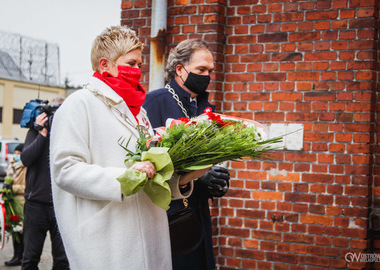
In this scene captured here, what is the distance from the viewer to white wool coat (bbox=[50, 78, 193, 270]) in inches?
95.0

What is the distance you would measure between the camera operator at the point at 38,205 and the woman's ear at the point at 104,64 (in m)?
2.83

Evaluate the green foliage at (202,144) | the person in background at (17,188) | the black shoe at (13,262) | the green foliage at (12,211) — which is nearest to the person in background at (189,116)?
the green foliage at (202,144)

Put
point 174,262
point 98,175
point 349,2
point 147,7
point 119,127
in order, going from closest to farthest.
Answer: point 98,175, point 119,127, point 174,262, point 349,2, point 147,7

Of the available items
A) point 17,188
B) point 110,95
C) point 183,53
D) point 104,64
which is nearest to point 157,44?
point 183,53

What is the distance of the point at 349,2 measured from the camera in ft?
15.4

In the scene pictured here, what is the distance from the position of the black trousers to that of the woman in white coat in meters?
2.72

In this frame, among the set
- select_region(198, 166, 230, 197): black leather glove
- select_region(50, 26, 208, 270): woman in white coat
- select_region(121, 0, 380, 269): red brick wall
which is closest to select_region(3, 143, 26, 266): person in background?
select_region(121, 0, 380, 269): red brick wall

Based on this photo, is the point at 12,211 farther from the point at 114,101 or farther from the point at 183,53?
the point at 114,101

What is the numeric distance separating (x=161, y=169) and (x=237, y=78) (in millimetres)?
2820

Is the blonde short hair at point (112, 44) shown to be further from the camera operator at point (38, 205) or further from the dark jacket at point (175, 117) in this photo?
the camera operator at point (38, 205)

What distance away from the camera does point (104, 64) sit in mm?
2705

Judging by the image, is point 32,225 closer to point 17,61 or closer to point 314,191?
point 314,191

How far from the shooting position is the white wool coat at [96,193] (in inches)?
95.0

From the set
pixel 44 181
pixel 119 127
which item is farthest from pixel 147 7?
pixel 119 127
